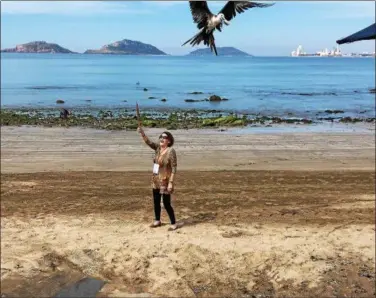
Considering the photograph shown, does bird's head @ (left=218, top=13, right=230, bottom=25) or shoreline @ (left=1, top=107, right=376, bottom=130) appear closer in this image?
bird's head @ (left=218, top=13, right=230, bottom=25)

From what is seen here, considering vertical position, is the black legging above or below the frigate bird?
below

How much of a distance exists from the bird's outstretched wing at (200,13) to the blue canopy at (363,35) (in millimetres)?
627

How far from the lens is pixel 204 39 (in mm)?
1557

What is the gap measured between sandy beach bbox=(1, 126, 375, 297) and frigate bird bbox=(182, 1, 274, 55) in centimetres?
724

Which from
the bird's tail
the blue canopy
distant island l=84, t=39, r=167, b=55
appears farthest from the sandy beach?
the bird's tail

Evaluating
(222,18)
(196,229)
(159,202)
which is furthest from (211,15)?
(196,229)

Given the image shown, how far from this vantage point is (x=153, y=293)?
830cm

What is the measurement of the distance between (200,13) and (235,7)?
102 mm

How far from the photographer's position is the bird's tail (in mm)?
1522

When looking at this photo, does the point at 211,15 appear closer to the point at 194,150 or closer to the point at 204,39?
the point at 204,39

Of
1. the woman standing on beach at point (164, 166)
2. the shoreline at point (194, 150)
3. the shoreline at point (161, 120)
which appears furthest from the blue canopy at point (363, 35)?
the shoreline at point (161, 120)

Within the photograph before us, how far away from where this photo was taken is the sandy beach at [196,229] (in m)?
8.76

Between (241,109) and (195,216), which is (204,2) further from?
(241,109)

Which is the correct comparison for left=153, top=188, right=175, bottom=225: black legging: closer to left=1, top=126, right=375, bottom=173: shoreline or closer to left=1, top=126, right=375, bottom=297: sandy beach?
left=1, top=126, right=375, bottom=297: sandy beach
